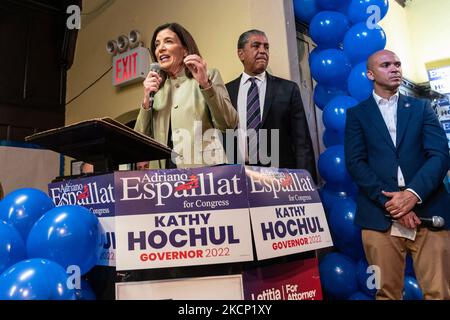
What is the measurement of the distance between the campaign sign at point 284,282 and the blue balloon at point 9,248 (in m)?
0.65

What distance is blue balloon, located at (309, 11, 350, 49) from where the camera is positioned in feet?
8.53

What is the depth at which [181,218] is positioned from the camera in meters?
1.05

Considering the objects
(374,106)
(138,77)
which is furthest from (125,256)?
(138,77)

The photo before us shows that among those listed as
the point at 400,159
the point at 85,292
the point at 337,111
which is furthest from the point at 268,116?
the point at 85,292

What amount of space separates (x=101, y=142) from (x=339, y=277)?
1587mm

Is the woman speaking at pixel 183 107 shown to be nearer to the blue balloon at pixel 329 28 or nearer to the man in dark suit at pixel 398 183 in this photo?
the man in dark suit at pixel 398 183

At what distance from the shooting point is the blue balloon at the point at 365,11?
252cm

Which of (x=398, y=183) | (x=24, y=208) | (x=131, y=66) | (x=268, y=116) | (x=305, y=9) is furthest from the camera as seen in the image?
(x=131, y=66)

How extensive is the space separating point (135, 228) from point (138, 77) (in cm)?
274

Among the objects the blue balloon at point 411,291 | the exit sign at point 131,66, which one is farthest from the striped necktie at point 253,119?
the exit sign at point 131,66

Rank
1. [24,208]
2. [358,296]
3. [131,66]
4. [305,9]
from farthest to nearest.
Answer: [131,66] → [305,9] → [358,296] → [24,208]

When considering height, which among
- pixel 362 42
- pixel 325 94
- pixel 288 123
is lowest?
pixel 288 123

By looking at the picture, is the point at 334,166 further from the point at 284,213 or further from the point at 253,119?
the point at 284,213

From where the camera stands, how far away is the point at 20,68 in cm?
413
